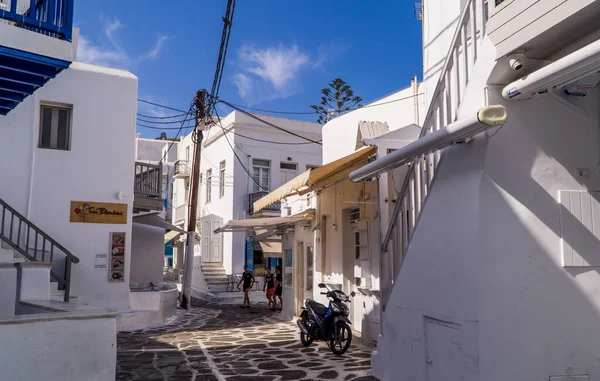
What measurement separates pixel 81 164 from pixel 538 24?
10.9 meters

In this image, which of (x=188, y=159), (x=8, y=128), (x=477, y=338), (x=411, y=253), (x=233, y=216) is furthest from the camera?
(x=188, y=159)

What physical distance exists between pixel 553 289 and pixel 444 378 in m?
1.44

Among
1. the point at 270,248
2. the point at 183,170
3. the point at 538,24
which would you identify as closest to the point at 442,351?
the point at 538,24

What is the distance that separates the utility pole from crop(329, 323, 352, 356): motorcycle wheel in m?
8.59

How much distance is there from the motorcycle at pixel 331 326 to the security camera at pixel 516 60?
18.9 ft

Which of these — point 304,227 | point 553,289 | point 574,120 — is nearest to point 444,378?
point 553,289

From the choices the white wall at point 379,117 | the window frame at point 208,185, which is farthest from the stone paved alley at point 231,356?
the window frame at point 208,185

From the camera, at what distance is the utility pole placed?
16984 mm

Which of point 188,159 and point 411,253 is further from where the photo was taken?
point 188,159

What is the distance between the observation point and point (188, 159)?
99.7ft

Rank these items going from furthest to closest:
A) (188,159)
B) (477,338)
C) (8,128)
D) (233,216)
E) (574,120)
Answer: (188,159) < (233,216) < (8,128) < (574,120) < (477,338)

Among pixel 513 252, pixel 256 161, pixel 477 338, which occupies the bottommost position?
pixel 477 338

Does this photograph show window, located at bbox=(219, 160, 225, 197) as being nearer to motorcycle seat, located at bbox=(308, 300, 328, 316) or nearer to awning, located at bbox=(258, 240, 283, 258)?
awning, located at bbox=(258, 240, 283, 258)

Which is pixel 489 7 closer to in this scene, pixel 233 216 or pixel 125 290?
pixel 125 290
